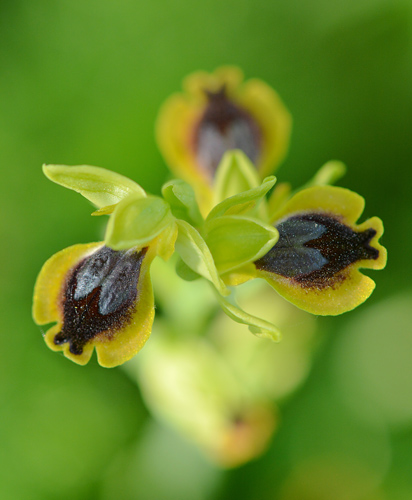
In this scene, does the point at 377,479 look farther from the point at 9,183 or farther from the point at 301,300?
the point at 9,183

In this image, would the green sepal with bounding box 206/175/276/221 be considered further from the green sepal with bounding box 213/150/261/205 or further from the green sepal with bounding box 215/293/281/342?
the green sepal with bounding box 213/150/261/205

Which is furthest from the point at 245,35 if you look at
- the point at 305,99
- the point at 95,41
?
the point at 95,41

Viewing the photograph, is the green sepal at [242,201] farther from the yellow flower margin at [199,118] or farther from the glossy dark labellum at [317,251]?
the yellow flower margin at [199,118]

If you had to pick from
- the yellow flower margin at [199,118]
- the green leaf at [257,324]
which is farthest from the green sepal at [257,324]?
the yellow flower margin at [199,118]

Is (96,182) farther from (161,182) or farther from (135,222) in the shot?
(161,182)

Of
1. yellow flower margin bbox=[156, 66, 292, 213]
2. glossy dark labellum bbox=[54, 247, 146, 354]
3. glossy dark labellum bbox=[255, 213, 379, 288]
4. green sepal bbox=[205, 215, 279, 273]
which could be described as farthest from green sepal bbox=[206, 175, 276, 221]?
yellow flower margin bbox=[156, 66, 292, 213]

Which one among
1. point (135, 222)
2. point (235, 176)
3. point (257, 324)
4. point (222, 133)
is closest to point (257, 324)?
point (257, 324)
